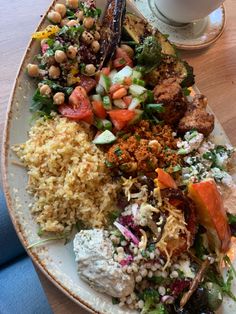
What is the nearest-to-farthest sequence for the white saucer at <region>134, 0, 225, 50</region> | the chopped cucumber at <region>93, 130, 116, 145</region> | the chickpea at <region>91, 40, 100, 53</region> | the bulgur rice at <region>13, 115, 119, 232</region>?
the bulgur rice at <region>13, 115, 119, 232</region> < the chopped cucumber at <region>93, 130, 116, 145</region> < the chickpea at <region>91, 40, 100, 53</region> < the white saucer at <region>134, 0, 225, 50</region>

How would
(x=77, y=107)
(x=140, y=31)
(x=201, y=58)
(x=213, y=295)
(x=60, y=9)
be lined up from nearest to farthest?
(x=213, y=295)
(x=77, y=107)
(x=60, y=9)
(x=140, y=31)
(x=201, y=58)

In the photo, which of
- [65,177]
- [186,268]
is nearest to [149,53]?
[65,177]

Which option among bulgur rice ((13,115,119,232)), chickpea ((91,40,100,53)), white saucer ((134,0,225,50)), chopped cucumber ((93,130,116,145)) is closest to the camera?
bulgur rice ((13,115,119,232))

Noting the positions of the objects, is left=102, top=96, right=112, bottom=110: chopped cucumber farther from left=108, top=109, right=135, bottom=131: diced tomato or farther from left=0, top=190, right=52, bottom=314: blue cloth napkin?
left=0, top=190, right=52, bottom=314: blue cloth napkin

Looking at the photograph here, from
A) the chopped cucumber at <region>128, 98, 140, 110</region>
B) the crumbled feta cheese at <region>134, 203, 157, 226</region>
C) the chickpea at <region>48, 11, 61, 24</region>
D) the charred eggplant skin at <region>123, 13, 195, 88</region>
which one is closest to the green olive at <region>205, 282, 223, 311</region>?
the crumbled feta cheese at <region>134, 203, 157, 226</region>

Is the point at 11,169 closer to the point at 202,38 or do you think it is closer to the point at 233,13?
the point at 202,38

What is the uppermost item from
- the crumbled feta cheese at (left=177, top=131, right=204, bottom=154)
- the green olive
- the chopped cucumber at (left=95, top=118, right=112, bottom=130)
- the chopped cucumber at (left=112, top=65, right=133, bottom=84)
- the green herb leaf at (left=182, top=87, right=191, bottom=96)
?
the chopped cucumber at (left=112, top=65, right=133, bottom=84)

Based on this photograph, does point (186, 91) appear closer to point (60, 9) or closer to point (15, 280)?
point (60, 9)
